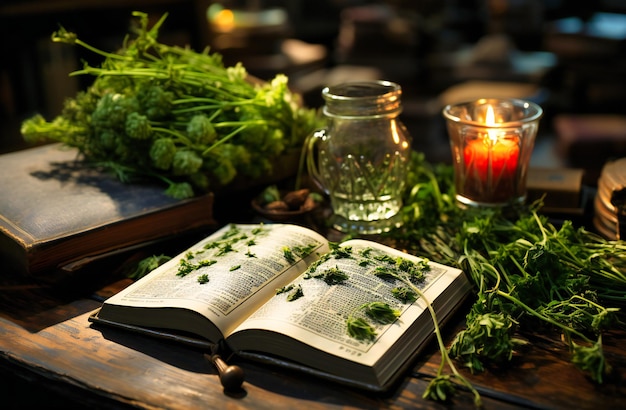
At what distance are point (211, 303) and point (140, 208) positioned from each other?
1.46ft

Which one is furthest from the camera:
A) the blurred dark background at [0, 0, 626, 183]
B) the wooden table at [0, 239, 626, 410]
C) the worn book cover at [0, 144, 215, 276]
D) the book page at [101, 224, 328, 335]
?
the blurred dark background at [0, 0, 626, 183]

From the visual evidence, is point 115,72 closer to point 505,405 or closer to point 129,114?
point 129,114

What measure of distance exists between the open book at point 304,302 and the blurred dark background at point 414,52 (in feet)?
6.62

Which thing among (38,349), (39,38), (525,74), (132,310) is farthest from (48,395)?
(525,74)

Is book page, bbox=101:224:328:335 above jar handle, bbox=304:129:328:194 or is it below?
below

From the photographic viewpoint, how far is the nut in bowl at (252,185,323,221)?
1658 mm

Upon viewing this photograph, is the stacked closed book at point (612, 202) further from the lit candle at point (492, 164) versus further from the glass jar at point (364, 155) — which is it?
the glass jar at point (364, 155)

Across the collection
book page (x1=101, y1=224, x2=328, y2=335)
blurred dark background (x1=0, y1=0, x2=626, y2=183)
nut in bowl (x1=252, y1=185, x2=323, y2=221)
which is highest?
book page (x1=101, y1=224, x2=328, y2=335)

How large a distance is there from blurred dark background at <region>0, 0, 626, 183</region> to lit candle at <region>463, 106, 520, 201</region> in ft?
5.14

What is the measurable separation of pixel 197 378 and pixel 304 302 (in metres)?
0.21

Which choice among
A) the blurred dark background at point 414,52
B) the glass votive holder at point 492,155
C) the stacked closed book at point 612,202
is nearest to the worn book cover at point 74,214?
the glass votive holder at point 492,155

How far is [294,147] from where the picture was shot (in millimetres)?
1886

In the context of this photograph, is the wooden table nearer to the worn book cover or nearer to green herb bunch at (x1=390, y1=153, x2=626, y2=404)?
green herb bunch at (x1=390, y1=153, x2=626, y2=404)

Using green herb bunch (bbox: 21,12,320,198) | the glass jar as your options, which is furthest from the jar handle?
green herb bunch (bbox: 21,12,320,198)
